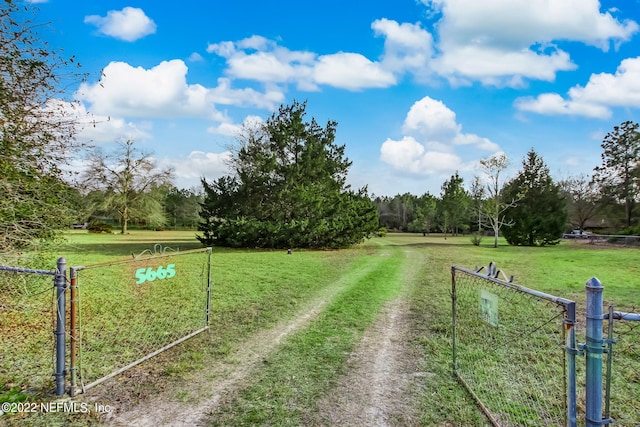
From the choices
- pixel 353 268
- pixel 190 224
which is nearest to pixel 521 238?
pixel 353 268

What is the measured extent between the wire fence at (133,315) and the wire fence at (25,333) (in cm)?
32

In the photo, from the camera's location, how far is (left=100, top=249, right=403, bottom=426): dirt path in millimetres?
3128

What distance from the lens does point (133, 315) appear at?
20.7 feet

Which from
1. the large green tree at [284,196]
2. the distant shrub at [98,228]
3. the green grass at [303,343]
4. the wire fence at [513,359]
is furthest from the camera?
the distant shrub at [98,228]

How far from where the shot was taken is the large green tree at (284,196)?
2142cm

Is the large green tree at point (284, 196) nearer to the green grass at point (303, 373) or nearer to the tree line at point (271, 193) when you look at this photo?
the tree line at point (271, 193)

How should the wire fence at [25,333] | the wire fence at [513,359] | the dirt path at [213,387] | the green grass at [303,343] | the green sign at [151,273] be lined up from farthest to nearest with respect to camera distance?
1. the green sign at [151,273]
2. the wire fence at [25,333]
3. the green grass at [303,343]
4. the dirt path at [213,387]
5. the wire fence at [513,359]

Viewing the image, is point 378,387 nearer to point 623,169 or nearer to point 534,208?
point 534,208

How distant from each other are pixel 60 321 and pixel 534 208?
31185 mm

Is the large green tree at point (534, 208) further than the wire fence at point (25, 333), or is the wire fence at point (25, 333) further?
the large green tree at point (534, 208)

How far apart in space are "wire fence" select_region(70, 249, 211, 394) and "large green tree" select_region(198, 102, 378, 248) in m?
12.6

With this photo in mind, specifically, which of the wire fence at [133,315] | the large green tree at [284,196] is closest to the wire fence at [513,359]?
the wire fence at [133,315]

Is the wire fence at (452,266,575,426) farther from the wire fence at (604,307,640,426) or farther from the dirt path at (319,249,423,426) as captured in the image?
the dirt path at (319,249,423,426)

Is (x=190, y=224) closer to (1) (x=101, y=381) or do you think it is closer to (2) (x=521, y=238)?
(2) (x=521, y=238)
